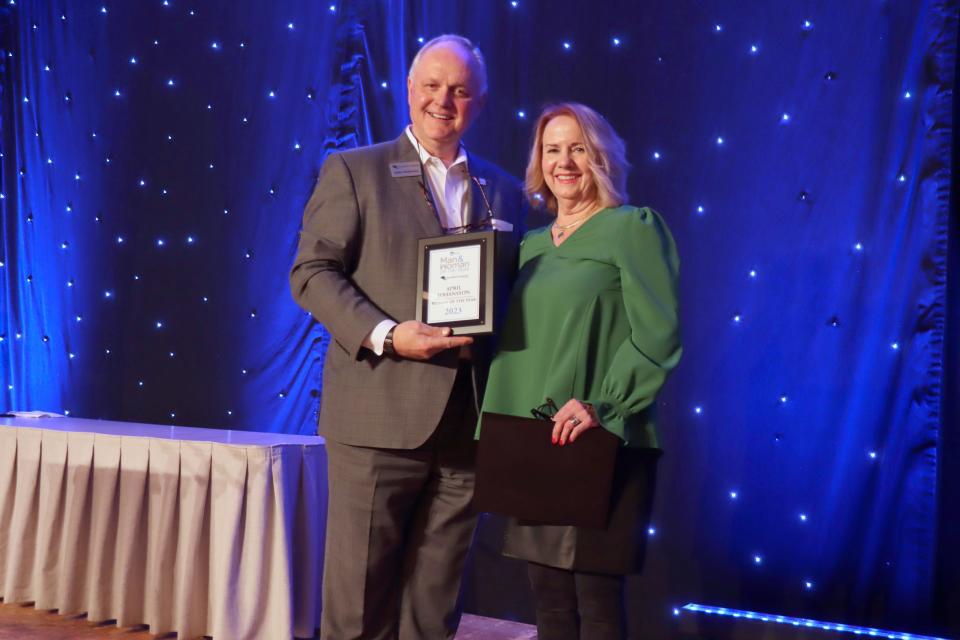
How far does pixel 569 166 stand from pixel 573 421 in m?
0.53

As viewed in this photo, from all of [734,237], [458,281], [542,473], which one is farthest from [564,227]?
[734,237]

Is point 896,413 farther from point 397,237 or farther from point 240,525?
point 240,525

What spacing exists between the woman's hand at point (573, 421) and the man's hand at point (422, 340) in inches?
9.8

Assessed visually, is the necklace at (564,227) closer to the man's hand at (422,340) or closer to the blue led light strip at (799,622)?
the man's hand at (422,340)

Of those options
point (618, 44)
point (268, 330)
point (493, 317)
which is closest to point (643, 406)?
point (493, 317)

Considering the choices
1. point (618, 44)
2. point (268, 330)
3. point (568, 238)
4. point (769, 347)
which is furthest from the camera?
point (268, 330)

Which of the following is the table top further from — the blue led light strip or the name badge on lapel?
the blue led light strip

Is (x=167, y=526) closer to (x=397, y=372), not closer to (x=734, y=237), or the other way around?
(x=397, y=372)

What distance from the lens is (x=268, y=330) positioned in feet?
12.1

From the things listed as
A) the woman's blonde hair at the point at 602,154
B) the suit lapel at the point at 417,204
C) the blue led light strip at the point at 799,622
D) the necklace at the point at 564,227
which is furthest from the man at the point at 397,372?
the blue led light strip at the point at 799,622

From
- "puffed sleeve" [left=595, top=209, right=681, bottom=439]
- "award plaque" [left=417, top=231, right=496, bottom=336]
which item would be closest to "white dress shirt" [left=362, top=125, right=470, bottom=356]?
"award plaque" [left=417, top=231, right=496, bottom=336]

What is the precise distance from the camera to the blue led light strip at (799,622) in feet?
8.34

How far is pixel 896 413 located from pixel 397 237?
4.98ft

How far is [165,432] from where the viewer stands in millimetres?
3055
